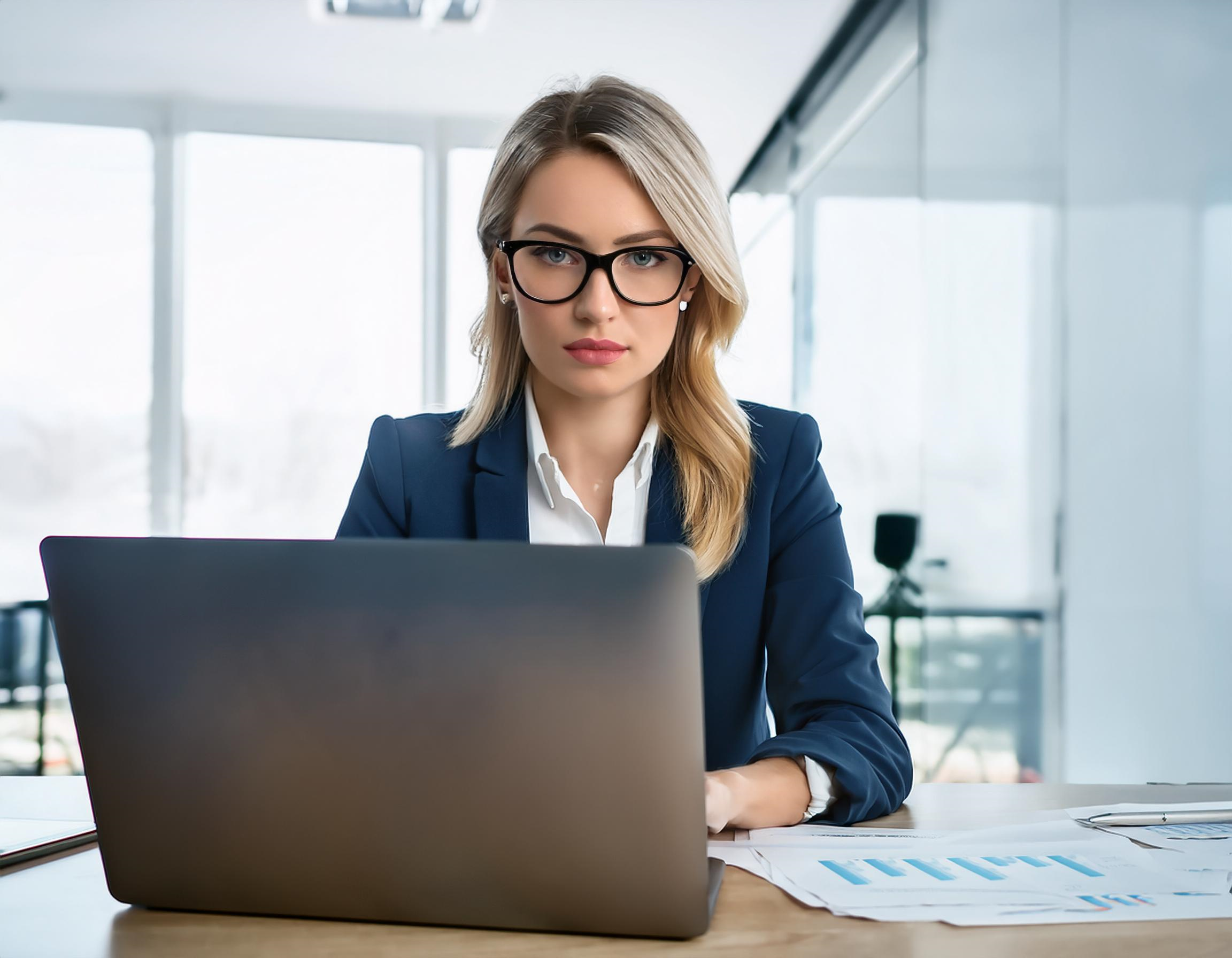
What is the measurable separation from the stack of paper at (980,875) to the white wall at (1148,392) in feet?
4.88

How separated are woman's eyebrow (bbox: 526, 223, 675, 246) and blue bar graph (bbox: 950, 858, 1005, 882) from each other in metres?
0.80

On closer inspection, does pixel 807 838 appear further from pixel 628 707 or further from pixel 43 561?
pixel 43 561

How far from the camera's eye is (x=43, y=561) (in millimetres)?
654

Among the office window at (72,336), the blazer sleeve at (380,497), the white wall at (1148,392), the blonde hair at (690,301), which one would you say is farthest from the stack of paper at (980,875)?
the office window at (72,336)

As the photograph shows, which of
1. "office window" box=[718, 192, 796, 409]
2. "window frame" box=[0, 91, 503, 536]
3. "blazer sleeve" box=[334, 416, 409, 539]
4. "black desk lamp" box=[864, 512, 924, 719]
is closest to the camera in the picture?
"blazer sleeve" box=[334, 416, 409, 539]

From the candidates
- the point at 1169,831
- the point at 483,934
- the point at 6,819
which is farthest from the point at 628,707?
the point at 6,819

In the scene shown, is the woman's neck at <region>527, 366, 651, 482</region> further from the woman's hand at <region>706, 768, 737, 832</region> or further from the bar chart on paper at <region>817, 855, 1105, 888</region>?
the bar chart on paper at <region>817, 855, 1105, 888</region>

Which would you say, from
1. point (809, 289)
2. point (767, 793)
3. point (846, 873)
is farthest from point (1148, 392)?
point (809, 289)

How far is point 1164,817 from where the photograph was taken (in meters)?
0.97

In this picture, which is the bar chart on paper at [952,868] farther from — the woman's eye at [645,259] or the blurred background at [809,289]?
the blurred background at [809,289]

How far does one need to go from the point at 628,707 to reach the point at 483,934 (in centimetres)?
20

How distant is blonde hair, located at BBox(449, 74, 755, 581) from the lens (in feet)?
4.30

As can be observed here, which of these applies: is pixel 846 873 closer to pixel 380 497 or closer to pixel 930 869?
pixel 930 869

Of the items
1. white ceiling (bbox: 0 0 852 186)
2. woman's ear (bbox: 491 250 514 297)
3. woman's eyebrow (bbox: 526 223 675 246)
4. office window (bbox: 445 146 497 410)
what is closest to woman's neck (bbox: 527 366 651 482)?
woman's ear (bbox: 491 250 514 297)
